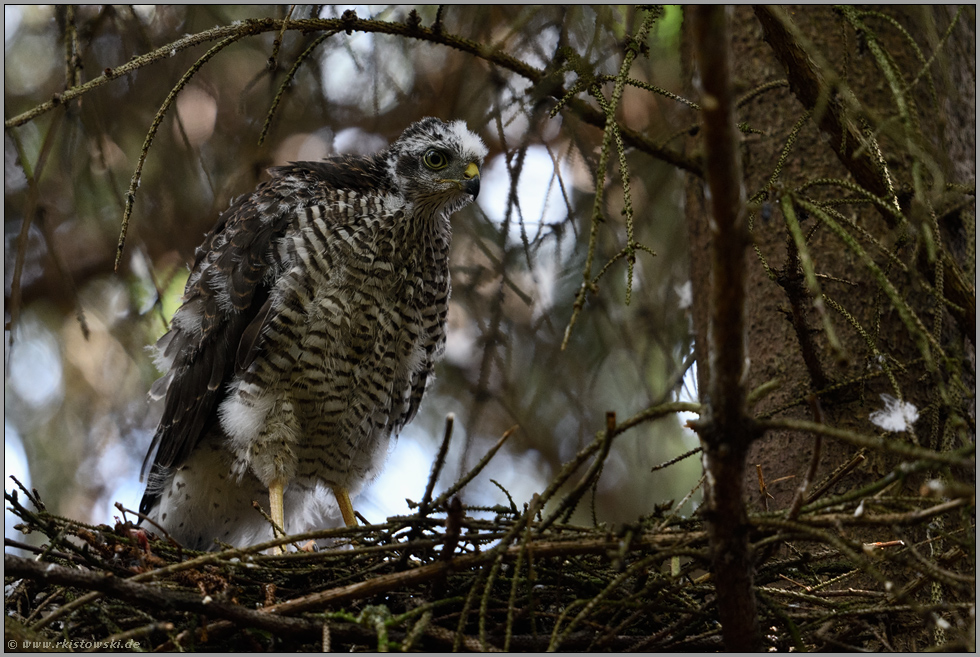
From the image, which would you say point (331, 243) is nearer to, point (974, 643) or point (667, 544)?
point (667, 544)

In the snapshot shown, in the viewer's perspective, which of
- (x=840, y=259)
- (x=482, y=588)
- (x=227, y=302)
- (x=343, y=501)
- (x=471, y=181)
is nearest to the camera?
(x=482, y=588)

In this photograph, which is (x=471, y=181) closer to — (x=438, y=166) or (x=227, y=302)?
(x=438, y=166)

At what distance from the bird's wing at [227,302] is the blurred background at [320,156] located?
29 cm

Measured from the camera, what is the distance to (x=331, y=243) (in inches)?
132

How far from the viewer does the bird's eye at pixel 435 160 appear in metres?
3.69

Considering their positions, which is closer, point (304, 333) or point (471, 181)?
point (304, 333)

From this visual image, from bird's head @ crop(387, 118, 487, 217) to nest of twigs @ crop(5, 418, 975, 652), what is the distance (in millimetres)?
1739

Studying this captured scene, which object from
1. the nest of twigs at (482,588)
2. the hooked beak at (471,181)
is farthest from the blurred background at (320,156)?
the nest of twigs at (482,588)

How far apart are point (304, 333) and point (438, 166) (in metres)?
1.01

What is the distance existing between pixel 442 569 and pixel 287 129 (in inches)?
130

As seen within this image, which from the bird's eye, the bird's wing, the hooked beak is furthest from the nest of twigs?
the bird's eye

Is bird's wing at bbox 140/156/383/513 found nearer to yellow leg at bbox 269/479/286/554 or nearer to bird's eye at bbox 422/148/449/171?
A: bird's eye at bbox 422/148/449/171

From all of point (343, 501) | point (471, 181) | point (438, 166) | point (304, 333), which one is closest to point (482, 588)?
point (304, 333)

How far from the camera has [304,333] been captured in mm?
3293
